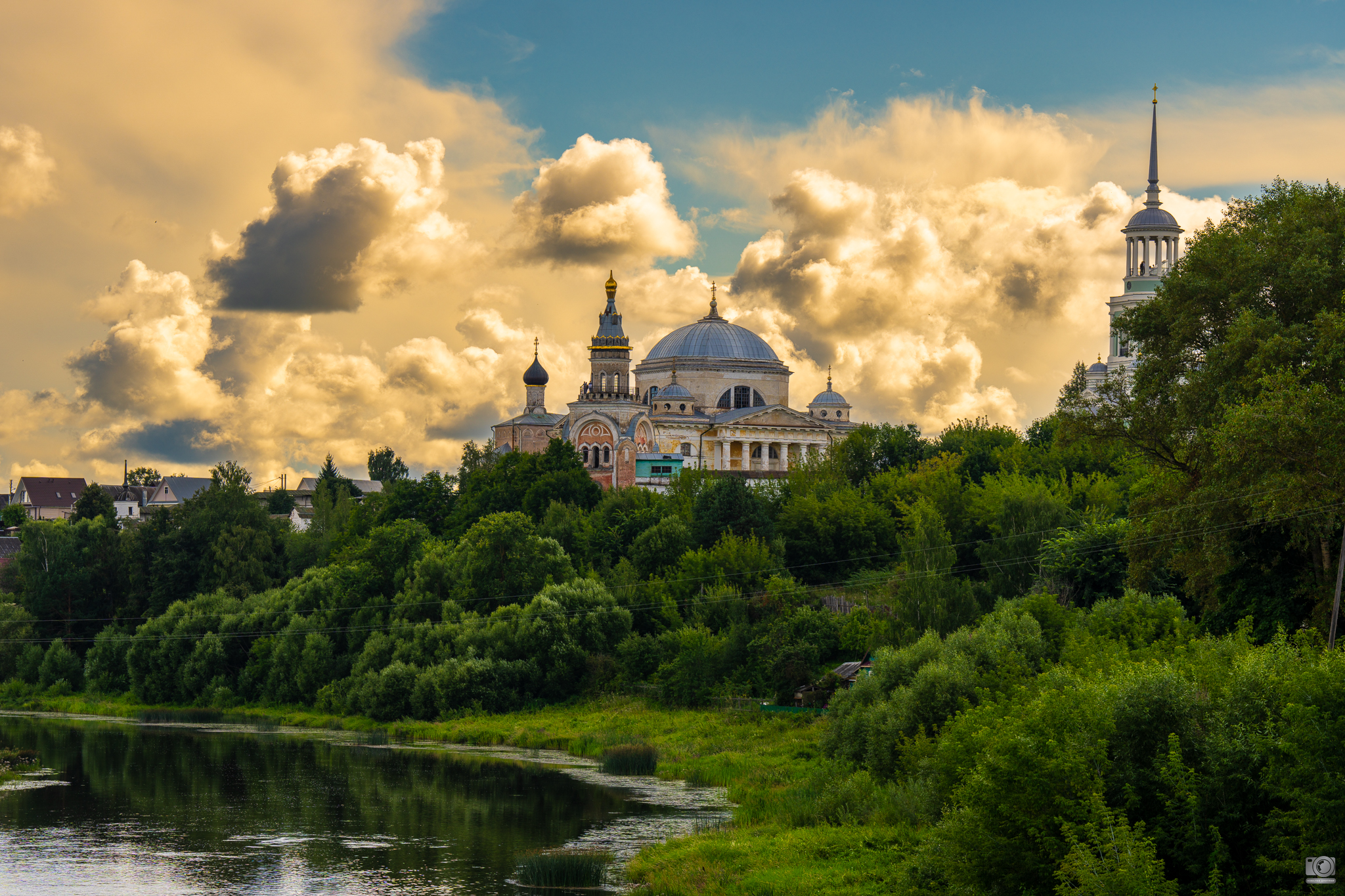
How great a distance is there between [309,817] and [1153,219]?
8623 centimetres

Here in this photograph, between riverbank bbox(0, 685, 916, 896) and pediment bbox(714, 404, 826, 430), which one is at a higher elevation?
pediment bbox(714, 404, 826, 430)

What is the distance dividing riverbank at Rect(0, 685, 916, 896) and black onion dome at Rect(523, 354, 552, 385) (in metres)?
50.1

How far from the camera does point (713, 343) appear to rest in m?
106

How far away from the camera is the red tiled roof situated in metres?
135

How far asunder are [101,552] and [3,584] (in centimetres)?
1290

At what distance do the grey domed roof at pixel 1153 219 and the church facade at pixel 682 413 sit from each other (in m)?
25.2

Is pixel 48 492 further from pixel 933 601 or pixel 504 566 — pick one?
pixel 933 601

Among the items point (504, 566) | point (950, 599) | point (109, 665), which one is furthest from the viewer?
point (109, 665)

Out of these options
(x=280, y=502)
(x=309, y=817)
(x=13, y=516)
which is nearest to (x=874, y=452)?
(x=309, y=817)

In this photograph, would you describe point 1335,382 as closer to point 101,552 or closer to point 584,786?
point 584,786

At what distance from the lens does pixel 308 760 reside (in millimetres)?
42688

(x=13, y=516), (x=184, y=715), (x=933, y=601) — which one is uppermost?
(x=13, y=516)

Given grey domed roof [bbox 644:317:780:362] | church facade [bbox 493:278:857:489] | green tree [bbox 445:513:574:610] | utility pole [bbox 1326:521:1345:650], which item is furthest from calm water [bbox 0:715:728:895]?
grey domed roof [bbox 644:317:780:362]

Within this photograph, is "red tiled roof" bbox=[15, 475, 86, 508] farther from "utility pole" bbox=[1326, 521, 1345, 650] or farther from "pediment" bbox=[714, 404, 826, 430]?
"utility pole" bbox=[1326, 521, 1345, 650]
